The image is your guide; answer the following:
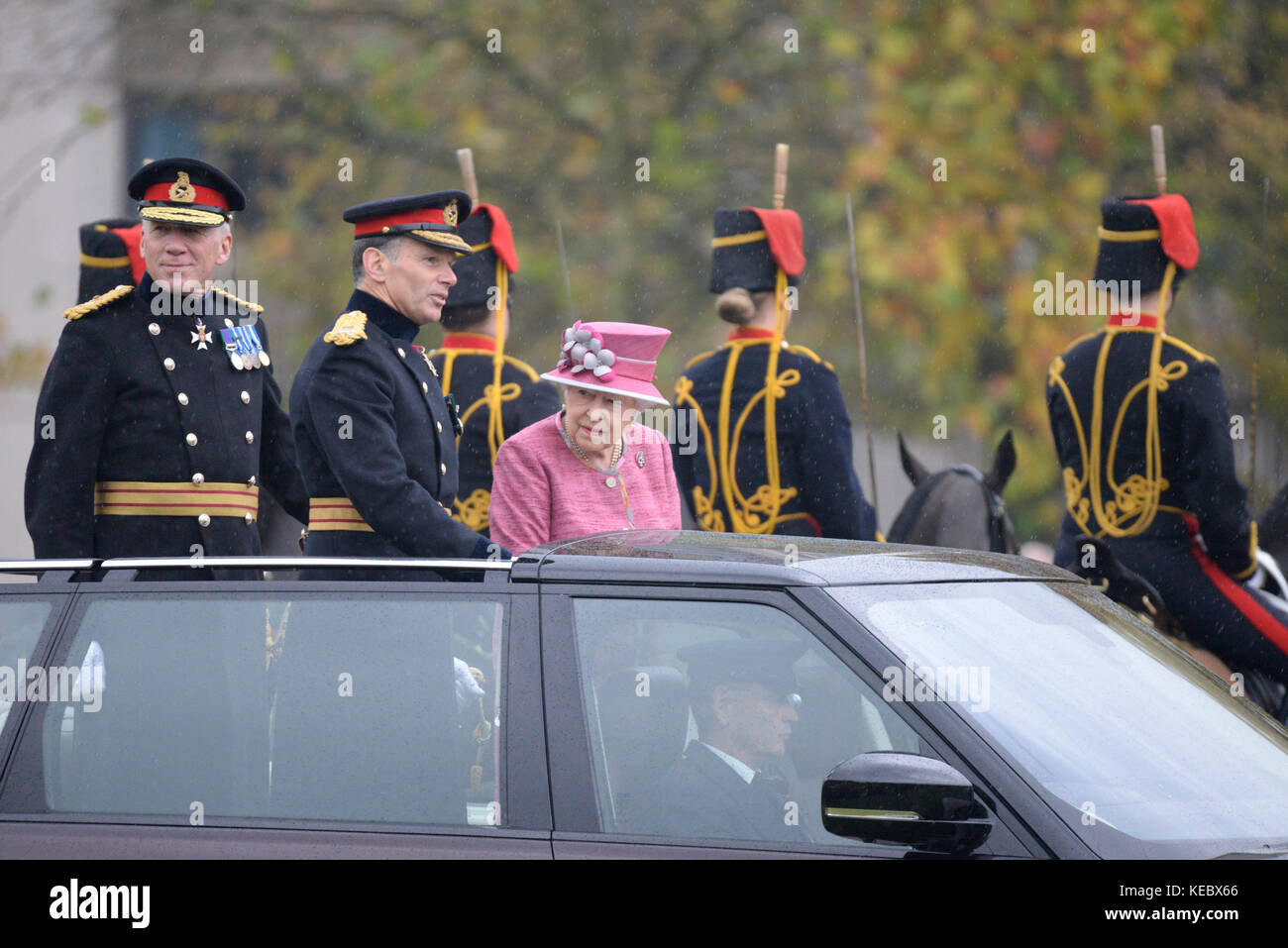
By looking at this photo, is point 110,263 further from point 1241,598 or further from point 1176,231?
point 1241,598

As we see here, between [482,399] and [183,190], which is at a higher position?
[183,190]

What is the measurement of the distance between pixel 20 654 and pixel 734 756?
4.25ft

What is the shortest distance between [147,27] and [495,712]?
937 centimetres

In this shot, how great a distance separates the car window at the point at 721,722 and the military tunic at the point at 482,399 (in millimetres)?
3734

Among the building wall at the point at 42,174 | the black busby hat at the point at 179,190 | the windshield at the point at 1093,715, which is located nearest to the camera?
the windshield at the point at 1093,715

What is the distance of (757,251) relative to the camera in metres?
7.12

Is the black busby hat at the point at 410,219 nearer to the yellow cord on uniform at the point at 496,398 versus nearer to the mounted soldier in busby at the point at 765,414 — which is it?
the yellow cord on uniform at the point at 496,398

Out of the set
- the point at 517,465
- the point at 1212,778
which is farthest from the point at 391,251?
the point at 1212,778

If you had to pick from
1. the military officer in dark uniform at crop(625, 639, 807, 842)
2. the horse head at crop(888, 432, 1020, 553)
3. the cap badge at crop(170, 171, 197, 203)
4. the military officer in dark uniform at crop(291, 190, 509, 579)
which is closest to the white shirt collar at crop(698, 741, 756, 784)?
the military officer in dark uniform at crop(625, 639, 807, 842)

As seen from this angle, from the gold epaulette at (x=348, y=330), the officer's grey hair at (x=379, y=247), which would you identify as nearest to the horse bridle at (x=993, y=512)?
the officer's grey hair at (x=379, y=247)

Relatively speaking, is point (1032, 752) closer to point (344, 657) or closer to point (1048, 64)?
point (344, 657)

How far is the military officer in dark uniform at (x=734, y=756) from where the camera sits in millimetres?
3051

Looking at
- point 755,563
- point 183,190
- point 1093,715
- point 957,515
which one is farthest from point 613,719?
point 957,515

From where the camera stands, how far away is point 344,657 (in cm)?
327
